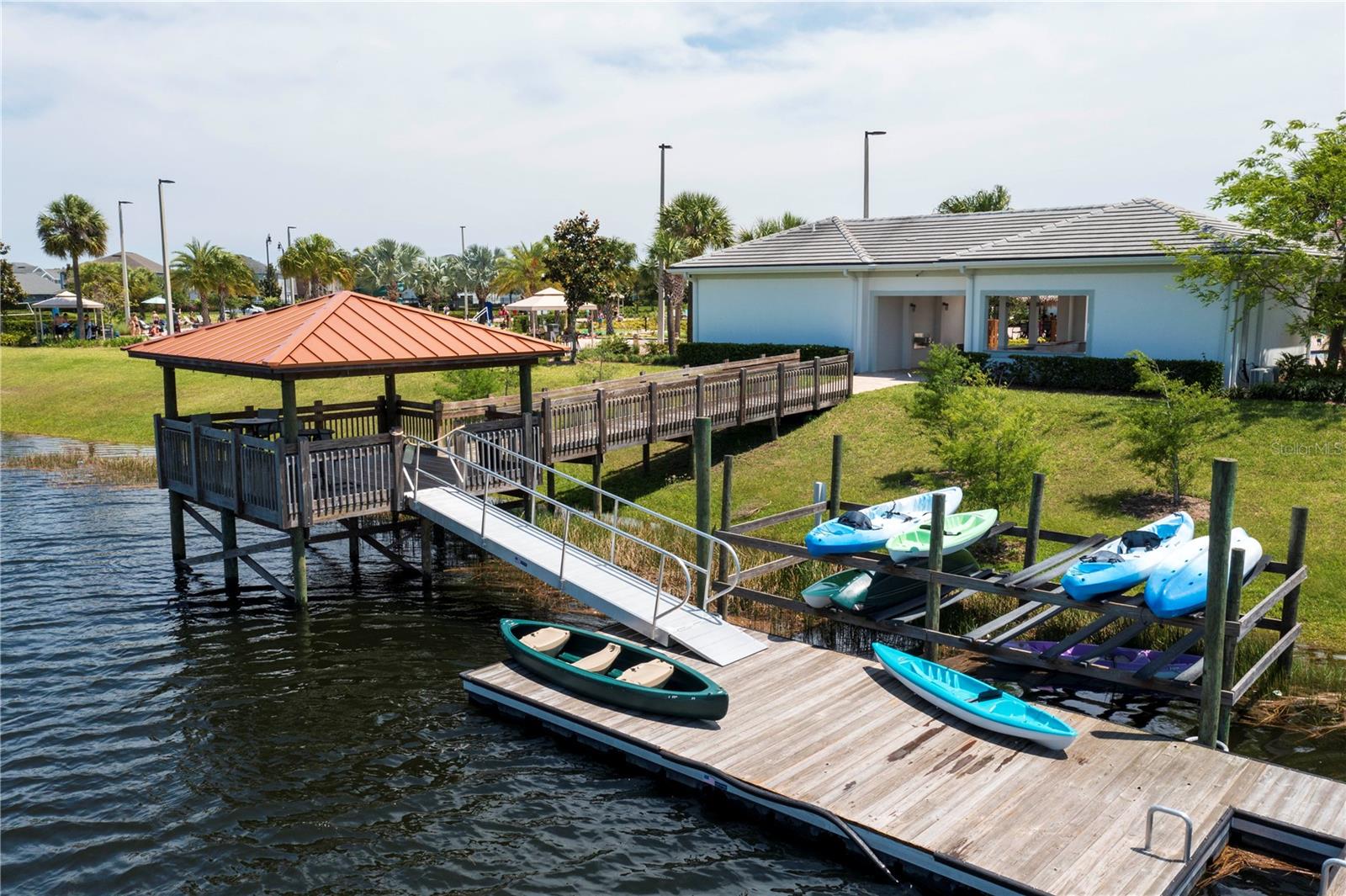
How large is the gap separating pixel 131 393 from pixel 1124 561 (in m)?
40.7

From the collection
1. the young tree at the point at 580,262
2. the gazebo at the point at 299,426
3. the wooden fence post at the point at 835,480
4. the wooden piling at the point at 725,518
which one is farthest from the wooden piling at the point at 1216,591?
the young tree at the point at 580,262

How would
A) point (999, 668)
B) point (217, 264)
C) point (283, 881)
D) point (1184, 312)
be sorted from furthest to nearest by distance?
1. point (217, 264)
2. point (1184, 312)
3. point (999, 668)
4. point (283, 881)

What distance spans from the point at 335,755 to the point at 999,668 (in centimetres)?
935

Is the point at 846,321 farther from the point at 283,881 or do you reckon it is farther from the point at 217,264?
the point at 217,264

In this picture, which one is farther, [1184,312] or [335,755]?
[1184,312]

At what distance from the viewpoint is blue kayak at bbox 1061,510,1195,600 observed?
13.2m

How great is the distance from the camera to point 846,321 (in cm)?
3547

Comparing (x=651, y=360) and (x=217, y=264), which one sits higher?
(x=217, y=264)

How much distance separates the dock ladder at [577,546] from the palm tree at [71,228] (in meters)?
56.1

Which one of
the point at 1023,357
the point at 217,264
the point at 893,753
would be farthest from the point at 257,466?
the point at 217,264

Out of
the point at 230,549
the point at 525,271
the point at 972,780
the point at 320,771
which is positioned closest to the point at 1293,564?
the point at 972,780

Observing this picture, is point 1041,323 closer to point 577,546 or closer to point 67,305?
point 577,546

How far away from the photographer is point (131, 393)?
42.6 meters

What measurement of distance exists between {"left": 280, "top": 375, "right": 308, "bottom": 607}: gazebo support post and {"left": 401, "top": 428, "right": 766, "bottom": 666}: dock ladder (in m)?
1.85
